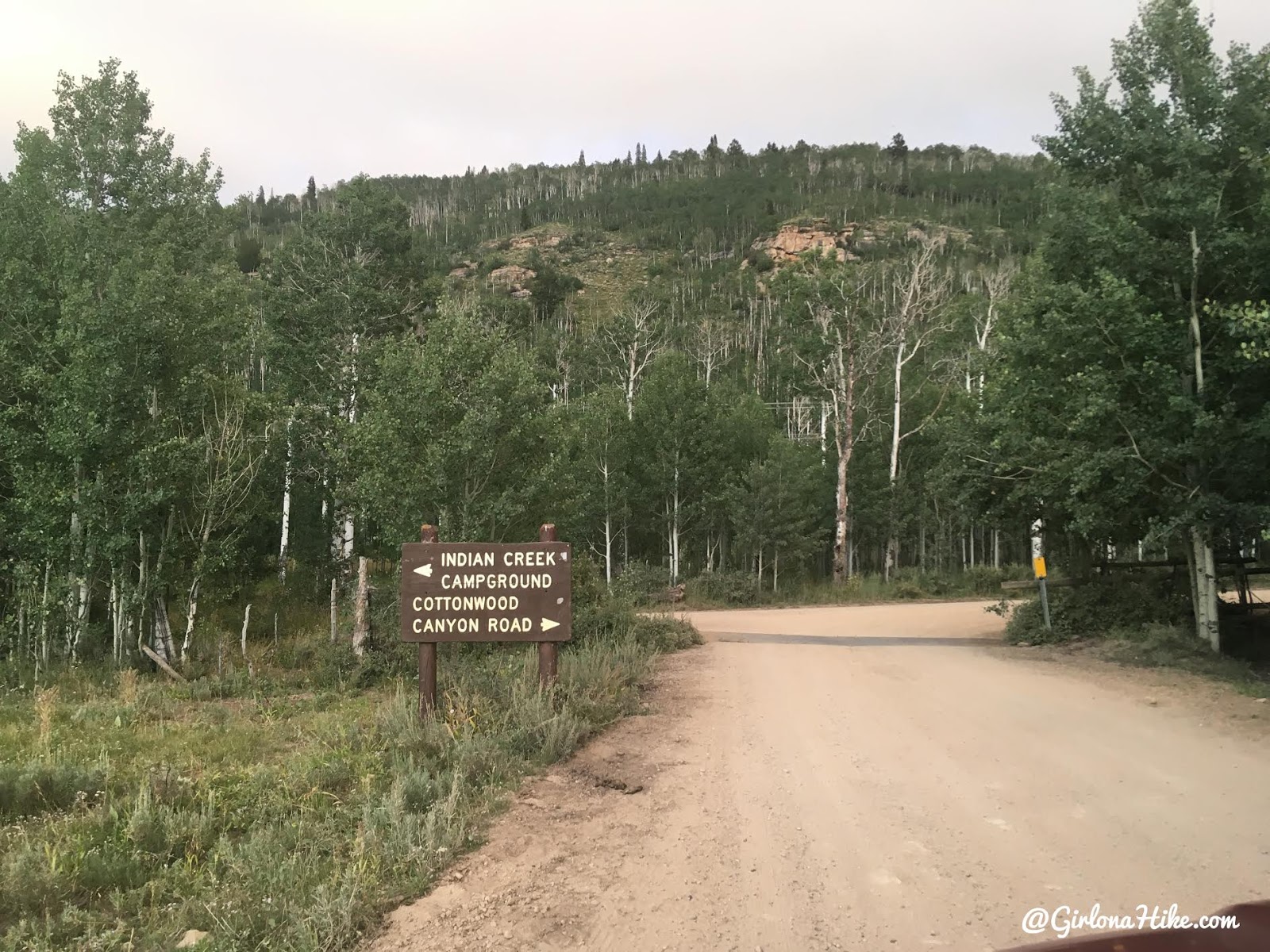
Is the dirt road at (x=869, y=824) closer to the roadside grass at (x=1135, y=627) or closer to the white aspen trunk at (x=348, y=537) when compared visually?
the roadside grass at (x=1135, y=627)

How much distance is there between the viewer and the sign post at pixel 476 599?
345 inches

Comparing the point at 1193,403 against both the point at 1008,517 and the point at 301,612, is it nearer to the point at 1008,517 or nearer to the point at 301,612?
the point at 1008,517

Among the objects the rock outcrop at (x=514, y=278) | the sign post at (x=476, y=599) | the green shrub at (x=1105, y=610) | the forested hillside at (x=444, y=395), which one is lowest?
the green shrub at (x=1105, y=610)

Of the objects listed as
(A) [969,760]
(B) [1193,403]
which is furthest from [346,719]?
(B) [1193,403]

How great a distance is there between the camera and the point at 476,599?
8.82m

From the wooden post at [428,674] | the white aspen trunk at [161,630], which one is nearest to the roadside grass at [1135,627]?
the wooden post at [428,674]

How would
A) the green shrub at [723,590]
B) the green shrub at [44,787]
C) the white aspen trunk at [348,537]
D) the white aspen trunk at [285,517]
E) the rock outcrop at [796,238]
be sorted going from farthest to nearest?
the rock outcrop at [796,238] → the green shrub at [723,590] → the white aspen trunk at [285,517] → the white aspen trunk at [348,537] → the green shrub at [44,787]

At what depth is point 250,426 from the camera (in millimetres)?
18531

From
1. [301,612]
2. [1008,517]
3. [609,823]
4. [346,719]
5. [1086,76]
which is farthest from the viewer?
[301,612]

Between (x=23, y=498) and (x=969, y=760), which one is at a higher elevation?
(x=23, y=498)

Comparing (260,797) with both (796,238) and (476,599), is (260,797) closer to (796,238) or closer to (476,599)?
(476,599)

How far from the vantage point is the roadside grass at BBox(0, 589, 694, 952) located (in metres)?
4.49

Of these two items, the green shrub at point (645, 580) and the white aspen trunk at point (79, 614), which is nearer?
the white aspen trunk at point (79, 614)

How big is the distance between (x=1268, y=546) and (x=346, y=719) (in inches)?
839
